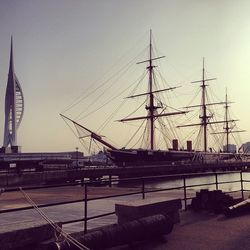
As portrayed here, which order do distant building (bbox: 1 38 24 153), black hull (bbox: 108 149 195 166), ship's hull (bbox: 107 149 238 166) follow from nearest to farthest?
black hull (bbox: 108 149 195 166) → ship's hull (bbox: 107 149 238 166) → distant building (bbox: 1 38 24 153)

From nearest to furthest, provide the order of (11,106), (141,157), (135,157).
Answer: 1. (135,157)
2. (141,157)
3. (11,106)

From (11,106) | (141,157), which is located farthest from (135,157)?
(11,106)

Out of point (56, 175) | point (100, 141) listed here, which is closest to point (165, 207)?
point (56, 175)

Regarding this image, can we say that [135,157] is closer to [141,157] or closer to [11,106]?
[141,157]

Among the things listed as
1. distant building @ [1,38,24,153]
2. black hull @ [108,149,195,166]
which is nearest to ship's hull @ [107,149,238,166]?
black hull @ [108,149,195,166]

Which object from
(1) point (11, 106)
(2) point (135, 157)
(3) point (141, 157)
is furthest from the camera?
(1) point (11, 106)

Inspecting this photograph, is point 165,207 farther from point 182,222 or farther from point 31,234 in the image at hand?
point 31,234

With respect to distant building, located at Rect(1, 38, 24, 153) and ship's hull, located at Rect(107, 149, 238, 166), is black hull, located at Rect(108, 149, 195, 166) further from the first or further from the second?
distant building, located at Rect(1, 38, 24, 153)

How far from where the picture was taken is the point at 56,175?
36.8 meters

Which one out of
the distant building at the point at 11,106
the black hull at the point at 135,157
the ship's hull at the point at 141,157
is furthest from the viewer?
the distant building at the point at 11,106

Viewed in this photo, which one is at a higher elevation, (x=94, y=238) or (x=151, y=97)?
(x=151, y=97)

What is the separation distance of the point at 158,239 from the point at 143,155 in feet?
196

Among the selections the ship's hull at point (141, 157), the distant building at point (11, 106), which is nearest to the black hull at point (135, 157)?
the ship's hull at point (141, 157)

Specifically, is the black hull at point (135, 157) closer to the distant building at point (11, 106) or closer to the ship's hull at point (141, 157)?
the ship's hull at point (141, 157)
